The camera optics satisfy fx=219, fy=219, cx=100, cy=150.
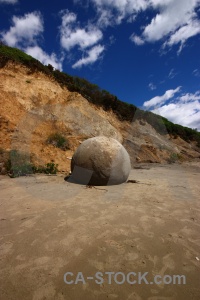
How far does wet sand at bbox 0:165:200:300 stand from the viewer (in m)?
2.27

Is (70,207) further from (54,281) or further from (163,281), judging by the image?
(163,281)

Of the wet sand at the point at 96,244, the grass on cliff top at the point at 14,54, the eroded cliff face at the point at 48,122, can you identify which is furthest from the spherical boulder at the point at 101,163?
the grass on cliff top at the point at 14,54

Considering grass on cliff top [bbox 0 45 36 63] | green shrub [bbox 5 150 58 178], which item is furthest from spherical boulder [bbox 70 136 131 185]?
grass on cliff top [bbox 0 45 36 63]

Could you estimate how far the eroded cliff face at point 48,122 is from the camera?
1145 centimetres

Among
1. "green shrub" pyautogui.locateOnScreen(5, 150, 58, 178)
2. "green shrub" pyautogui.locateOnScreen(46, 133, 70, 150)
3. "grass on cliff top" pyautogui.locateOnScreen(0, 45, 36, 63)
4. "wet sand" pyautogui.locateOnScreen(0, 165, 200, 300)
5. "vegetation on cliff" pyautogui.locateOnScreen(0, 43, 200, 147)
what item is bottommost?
"wet sand" pyautogui.locateOnScreen(0, 165, 200, 300)

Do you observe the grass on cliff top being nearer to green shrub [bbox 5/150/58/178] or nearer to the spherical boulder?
green shrub [bbox 5/150/58/178]

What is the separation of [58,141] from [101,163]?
6278 mm

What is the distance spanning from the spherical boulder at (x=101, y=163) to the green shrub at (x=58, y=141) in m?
5.16

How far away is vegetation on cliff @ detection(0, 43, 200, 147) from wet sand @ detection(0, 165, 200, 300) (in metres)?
13.0

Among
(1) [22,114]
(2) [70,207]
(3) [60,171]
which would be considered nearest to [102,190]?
(2) [70,207]

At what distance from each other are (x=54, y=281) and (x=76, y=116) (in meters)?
13.4

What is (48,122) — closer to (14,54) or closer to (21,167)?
(21,167)

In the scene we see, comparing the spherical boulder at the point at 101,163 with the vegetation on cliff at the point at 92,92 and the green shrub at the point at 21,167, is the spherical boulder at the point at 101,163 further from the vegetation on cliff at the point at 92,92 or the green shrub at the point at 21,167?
the vegetation on cliff at the point at 92,92

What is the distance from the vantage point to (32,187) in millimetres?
6582
